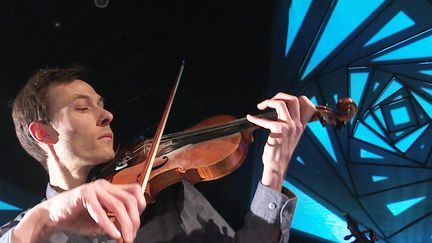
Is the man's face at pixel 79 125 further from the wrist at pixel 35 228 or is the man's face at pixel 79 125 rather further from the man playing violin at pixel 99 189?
the wrist at pixel 35 228

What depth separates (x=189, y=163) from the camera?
1.44 meters

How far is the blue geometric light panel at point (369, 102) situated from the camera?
90.2 inches

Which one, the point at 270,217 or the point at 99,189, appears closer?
the point at 99,189

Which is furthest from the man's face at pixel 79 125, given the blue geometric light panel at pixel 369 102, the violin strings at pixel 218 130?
the blue geometric light panel at pixel 369 102

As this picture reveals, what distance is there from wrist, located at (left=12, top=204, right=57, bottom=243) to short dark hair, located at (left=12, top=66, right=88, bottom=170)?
734 mm

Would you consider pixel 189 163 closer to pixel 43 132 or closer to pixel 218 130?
pixel 218 130

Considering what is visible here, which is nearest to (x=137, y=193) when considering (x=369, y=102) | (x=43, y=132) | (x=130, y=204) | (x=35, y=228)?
(x=130, y=204)

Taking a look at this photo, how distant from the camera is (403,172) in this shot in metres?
2.38

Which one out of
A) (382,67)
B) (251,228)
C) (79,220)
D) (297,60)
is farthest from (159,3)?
(79,220)

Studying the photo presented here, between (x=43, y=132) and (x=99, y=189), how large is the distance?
2.77ft

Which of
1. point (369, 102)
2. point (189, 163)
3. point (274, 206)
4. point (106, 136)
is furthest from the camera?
point (369, 102)

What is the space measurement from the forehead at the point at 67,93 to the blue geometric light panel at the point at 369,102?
1.04 metres

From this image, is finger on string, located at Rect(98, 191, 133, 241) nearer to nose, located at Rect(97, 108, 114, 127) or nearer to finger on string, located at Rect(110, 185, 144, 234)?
finger on string, located at Rect(110, 185, 144, 234)

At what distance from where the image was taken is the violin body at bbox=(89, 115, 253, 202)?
141 cm
